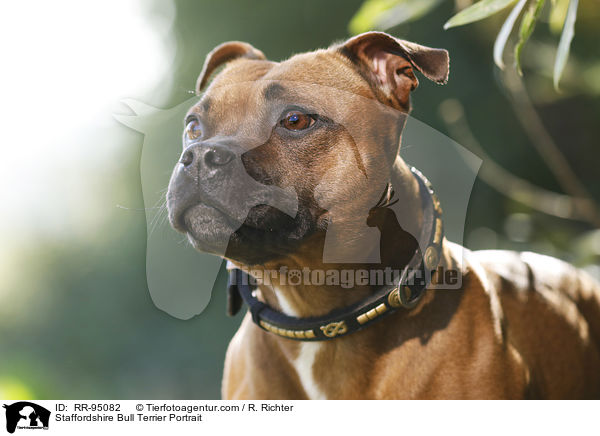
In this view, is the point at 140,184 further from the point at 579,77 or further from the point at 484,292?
the point at 579,77

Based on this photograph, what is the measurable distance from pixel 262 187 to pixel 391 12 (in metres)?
0.79

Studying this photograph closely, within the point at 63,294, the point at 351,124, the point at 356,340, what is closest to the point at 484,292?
the point at 356,340

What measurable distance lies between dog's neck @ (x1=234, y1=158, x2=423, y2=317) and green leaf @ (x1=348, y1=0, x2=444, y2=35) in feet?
1.72

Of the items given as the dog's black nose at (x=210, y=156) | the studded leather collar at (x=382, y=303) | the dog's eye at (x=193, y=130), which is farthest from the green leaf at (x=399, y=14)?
the dog's black nose at (x=210, y=156)

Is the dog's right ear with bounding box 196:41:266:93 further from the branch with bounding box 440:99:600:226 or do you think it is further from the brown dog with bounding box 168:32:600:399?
the branch with bounding box 440:99:600:226

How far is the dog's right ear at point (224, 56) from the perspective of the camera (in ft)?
4.67

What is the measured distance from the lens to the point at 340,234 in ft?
4.00

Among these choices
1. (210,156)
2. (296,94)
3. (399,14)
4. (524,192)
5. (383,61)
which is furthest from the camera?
(524,192)

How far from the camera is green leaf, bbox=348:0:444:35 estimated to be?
159 centimetres

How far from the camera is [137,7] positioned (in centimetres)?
172

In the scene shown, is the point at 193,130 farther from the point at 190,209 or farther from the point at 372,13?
the point at 372,13

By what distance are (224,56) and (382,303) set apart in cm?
72
